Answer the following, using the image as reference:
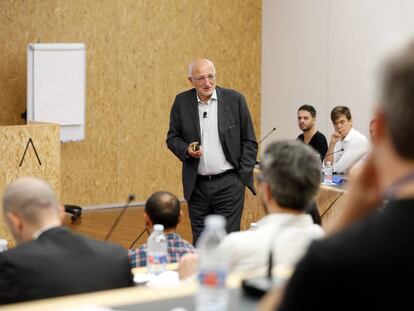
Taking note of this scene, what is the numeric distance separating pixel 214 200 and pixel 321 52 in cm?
477

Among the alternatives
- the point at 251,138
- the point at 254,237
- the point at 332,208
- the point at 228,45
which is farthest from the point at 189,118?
the point at 228,45

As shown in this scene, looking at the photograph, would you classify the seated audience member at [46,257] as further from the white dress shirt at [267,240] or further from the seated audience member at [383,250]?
the seated audience member at [383,250]

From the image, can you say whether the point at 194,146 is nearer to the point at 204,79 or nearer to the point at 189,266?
the point at 204,79

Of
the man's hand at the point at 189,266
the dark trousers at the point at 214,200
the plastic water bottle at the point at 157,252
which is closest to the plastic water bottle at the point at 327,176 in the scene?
the dark trousers at the point at 214,200

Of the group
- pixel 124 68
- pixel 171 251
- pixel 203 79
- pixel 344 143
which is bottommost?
pixel 171 251

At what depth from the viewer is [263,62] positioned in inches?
456

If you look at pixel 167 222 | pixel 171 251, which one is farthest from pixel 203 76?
pixel 171 251

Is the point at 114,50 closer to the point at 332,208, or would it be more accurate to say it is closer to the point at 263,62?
the point at 263,62

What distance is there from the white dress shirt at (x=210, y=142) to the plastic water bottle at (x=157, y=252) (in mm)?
2303

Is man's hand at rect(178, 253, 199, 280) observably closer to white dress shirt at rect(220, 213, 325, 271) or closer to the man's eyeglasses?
white dress shirt at rect(220, 213, 325, 271)

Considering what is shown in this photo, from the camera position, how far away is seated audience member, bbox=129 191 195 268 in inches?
164

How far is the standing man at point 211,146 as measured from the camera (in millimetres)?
6379

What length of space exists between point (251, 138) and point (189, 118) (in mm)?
497

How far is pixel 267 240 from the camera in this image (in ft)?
9.34
